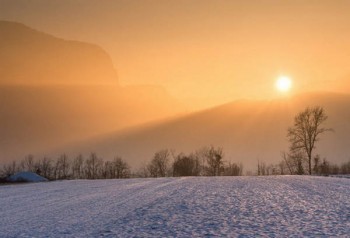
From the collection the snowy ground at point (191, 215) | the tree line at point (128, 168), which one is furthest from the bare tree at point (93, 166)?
the snowy ground at point (191, 215)

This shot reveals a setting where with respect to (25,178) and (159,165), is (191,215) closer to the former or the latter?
(25,178)

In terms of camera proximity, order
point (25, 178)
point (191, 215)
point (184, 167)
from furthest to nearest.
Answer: point (184, 167), point (25, 178), point (191, 215)

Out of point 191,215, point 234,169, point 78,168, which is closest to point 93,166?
point 78,168

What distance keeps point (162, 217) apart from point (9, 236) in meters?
8.13

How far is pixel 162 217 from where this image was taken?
23516 millimetres

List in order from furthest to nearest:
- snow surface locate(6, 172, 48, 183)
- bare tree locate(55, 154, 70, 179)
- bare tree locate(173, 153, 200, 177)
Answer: bare tree locate(55, 154, 70, 179) < bare tree locate(173, 153, 200, 177) < snow surface locate(6, 172, 48, 183)

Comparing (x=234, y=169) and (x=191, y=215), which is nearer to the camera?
(x=191, y=215)

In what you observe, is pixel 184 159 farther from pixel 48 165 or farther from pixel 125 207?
pixel 125 207

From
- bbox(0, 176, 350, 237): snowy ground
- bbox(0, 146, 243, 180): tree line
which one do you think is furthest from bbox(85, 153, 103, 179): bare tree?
bbox(0, 176, 350, 237): snowy ground

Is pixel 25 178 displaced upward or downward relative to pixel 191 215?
upward

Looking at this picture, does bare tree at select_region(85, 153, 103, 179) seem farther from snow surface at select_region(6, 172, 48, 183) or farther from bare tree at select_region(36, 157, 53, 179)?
snow surface at select_region(6, 172, 48, 183)

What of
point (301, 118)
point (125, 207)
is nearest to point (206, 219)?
point (125, 207)

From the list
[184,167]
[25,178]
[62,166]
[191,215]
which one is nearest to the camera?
[191,215]

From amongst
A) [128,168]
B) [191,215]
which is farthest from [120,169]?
[191,215]
